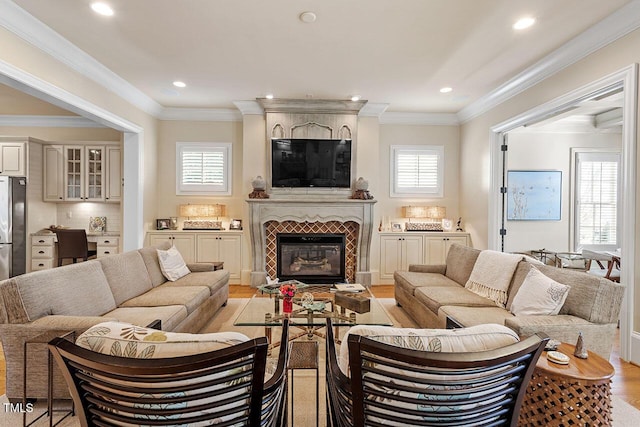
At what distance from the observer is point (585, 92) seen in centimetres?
318

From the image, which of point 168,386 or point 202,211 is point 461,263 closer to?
point 168,386

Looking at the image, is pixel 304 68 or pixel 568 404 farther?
pixel 304 68

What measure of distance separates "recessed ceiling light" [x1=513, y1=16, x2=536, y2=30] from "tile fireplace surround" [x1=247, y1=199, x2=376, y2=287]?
2.92m

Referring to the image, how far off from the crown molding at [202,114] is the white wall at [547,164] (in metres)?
5.04

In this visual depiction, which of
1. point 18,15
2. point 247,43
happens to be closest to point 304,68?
point 247,43

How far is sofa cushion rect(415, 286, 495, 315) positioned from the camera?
2.99 meters

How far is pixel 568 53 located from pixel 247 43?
330 cm

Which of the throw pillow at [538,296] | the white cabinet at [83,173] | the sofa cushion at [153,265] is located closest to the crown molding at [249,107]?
the white cabinet at [83,173]

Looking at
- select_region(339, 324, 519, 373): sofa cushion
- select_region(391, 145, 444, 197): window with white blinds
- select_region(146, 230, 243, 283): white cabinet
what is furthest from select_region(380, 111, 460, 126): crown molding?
select_region(339, 324, 519, 373): sofa cushion

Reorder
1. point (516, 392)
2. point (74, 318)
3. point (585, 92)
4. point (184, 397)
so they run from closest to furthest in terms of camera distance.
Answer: point (184, 397) → point (516, 392) → point (74, 318) → point (585, 92)

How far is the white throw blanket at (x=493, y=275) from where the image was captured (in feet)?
9.87

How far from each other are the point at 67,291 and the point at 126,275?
0.77 m

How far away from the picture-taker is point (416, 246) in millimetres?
5539

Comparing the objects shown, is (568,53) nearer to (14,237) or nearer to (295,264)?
(295,264)
